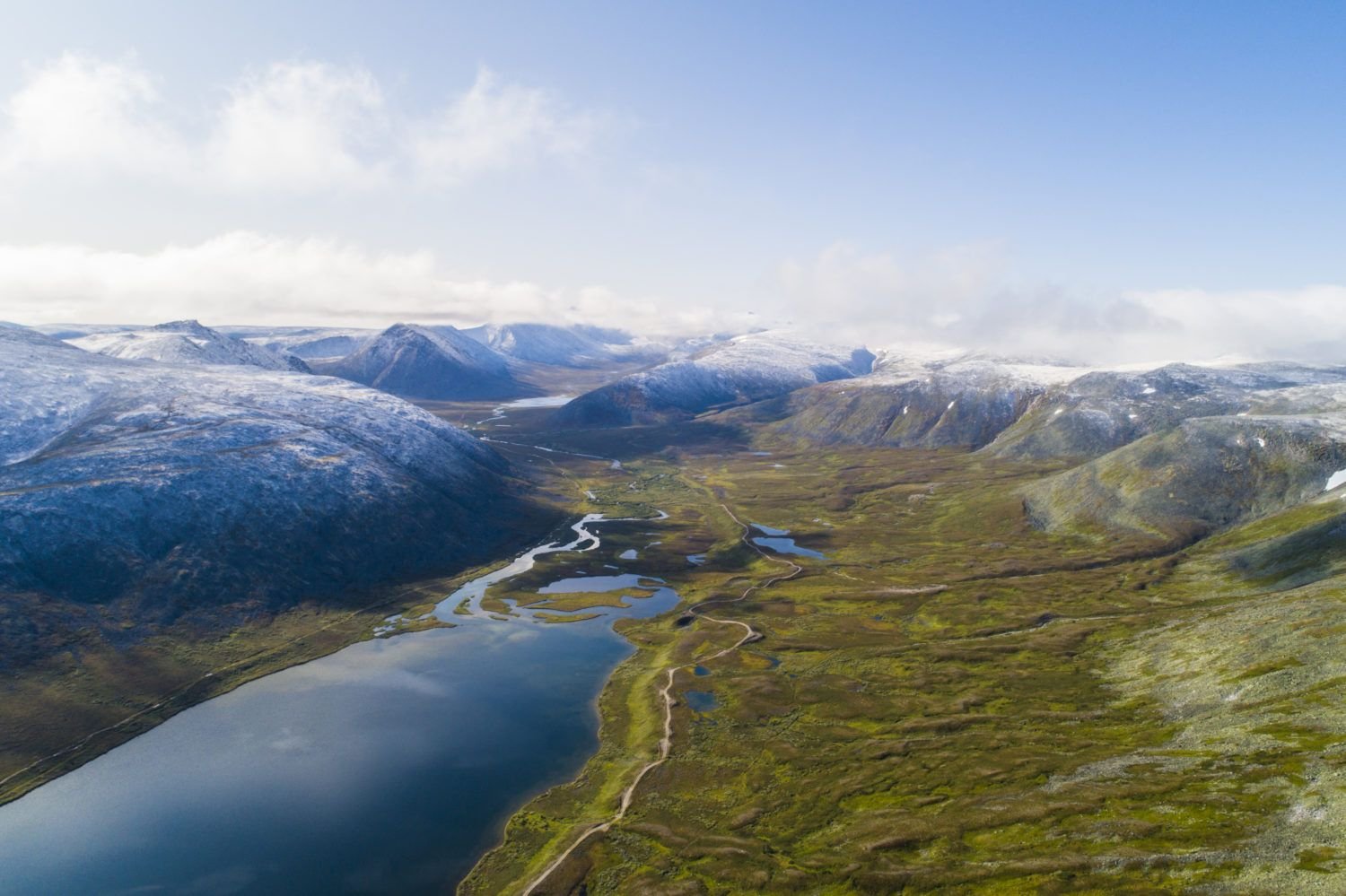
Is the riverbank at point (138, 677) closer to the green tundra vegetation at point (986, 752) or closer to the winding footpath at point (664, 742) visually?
the green tundra vegetation at point (986, 752)

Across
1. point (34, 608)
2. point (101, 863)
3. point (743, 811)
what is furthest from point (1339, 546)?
point (34, 608)

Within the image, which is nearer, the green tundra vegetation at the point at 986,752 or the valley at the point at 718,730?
the green tundra vegetation at the point at 986,752

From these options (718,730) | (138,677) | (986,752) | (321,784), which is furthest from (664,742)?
(138,677)

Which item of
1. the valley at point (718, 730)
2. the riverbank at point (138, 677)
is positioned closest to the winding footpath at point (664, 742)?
the valley at point (718, 730)

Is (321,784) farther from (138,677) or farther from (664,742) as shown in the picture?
(138,677)

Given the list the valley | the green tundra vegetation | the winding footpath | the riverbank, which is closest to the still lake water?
the valley

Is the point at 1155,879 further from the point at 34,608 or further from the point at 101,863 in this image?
the point at 34,608
